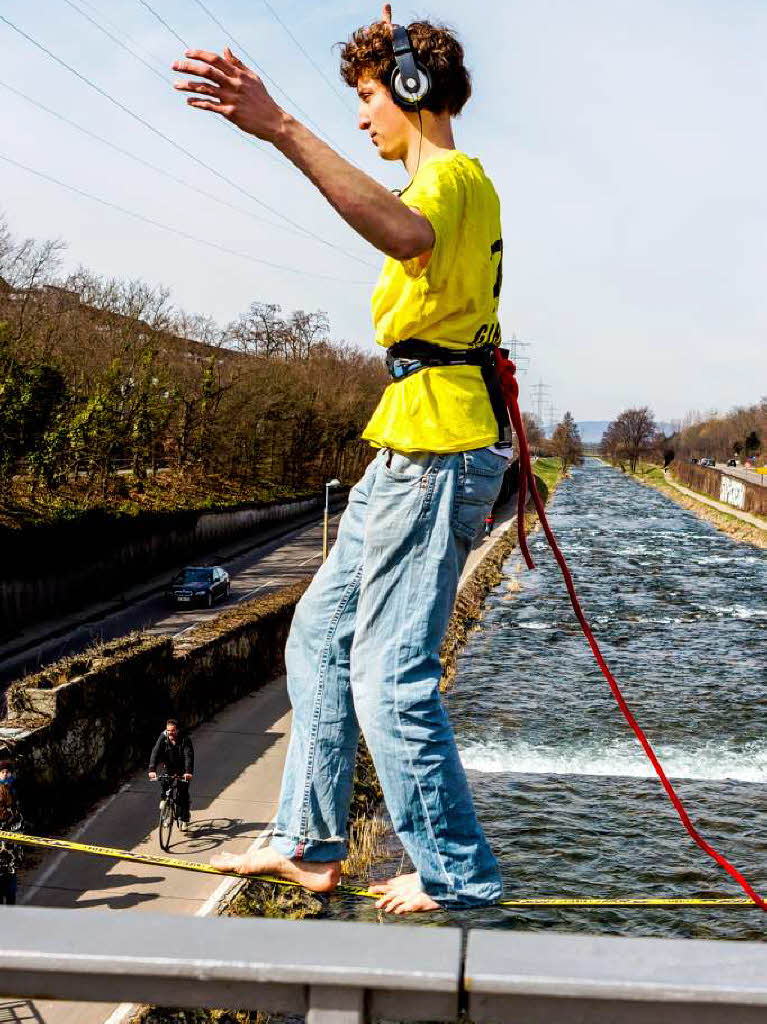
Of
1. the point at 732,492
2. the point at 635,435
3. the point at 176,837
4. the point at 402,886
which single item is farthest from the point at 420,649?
the point at 635,435

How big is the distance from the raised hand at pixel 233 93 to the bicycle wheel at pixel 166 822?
1377 cm

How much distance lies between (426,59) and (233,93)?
0.67 meters

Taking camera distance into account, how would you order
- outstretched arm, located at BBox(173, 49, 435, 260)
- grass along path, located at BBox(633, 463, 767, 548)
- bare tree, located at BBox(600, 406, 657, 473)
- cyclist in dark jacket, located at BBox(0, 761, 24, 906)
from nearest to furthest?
1. outstretched arm, located at BBox(173, 49, 435, 260)
2. cyclist in dark jacket, located at BBox(0, 761, 24, 906)
3. grass along path, located at BBox(633, 463, 767, 548)
4. bare tree, located at BBox(600, 406, 657, 473)

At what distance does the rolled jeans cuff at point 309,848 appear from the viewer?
9.53 feet

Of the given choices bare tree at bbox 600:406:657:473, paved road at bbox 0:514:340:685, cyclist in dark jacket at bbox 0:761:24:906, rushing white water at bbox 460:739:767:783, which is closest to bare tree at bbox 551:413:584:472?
bare tree at bbox 600:406:657:473

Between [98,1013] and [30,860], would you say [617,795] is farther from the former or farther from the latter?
[98,1013]

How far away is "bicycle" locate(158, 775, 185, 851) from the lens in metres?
15.0

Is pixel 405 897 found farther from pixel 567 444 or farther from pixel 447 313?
pixel 567 444

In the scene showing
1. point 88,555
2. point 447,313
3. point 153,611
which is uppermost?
point 447,313

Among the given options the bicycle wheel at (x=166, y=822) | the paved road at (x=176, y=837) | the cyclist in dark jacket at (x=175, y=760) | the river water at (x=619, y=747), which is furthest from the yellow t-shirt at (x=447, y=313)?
the bicycle wheel at (x=166, y=822)

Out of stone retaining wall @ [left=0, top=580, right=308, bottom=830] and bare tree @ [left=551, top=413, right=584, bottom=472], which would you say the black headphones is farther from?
bare tree @ [left=551, top=413, right=584, bottom=472]

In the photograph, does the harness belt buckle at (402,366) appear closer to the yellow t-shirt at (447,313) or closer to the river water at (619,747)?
the yellow t-shirt at (447,313)

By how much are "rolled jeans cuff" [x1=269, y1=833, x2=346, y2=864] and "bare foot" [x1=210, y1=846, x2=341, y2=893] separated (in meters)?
0.01

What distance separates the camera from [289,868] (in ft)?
9.55
